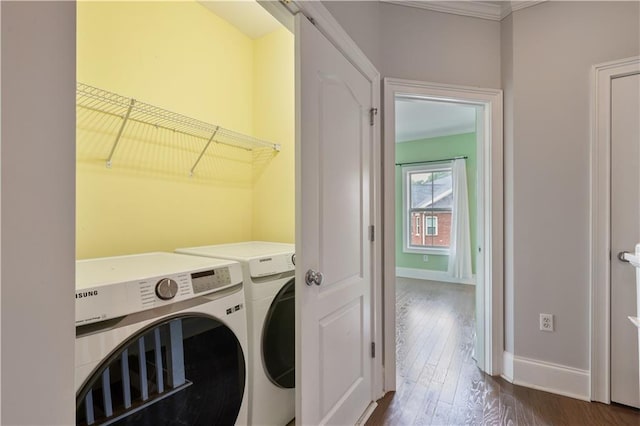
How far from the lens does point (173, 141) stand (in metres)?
1.74

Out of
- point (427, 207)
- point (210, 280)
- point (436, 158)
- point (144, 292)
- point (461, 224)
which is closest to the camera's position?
point (144, 292)

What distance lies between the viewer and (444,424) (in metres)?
1.62

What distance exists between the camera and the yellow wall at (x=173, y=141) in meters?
1.41

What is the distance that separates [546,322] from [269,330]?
1.84 m

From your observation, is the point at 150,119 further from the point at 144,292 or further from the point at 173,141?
the point at 144,292

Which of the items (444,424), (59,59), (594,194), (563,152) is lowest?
(444,424)

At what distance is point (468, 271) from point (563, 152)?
3390 mm

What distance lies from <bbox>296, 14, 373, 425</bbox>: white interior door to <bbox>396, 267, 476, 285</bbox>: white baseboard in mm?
3815

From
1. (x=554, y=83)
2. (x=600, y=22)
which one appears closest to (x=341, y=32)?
(x=554, y=83)

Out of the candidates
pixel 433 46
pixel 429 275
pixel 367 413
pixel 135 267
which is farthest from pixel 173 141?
pixel 429 275

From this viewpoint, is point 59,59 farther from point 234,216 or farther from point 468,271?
point 468,271

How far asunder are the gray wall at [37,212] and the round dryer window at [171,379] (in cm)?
46

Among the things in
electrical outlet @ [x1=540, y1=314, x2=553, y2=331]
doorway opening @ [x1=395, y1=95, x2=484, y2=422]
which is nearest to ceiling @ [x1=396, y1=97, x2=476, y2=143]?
doorway opening @ [x1=395, y1=95, x2=484, y2=422]

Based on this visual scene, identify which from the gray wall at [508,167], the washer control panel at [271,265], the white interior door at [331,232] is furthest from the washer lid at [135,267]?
the gray wall at [508,167]
